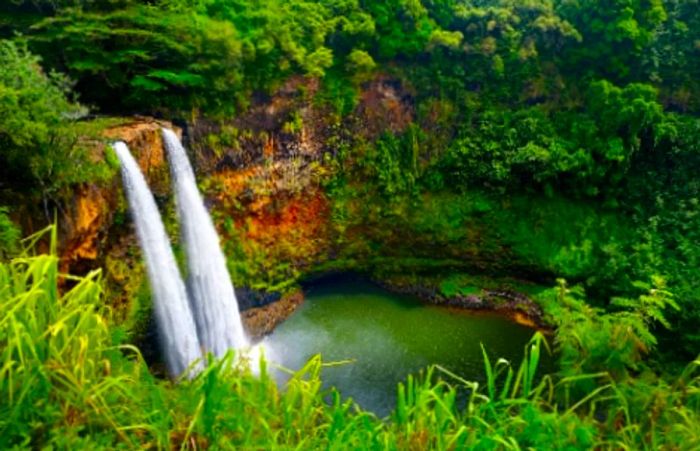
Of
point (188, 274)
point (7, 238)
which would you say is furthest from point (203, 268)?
point (7, 238)

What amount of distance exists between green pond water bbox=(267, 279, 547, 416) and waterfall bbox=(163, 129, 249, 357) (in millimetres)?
1479

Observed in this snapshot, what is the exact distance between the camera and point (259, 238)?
13234 millimetres

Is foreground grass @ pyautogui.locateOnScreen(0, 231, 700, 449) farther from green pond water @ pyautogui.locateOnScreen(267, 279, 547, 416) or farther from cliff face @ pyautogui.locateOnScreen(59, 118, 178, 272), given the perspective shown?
green pond water @ pyautogui.locateOnScreen(267, 279, 547, 416)

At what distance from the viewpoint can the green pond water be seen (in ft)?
36.1

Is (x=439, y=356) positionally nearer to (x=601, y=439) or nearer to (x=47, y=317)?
(x=601, y=439)

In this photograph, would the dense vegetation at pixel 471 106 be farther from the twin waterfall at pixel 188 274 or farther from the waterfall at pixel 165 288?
the waterfall at pixel 165 288

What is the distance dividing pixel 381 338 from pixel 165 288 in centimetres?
534

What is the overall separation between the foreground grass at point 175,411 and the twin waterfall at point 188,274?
6348 mm

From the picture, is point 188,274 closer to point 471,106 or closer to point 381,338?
point 381,338

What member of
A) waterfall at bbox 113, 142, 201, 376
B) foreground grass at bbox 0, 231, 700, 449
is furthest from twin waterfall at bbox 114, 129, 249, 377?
foreground grass at bbox 0, 231, 700, 449

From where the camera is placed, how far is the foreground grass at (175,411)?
7.23 ft

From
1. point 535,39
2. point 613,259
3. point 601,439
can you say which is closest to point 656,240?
point 613,259

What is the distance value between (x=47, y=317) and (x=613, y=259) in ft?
44.2

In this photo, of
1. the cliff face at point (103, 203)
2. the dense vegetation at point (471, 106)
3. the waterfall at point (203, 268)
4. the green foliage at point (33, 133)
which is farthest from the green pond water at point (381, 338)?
the green foliage at point (33, 133)
